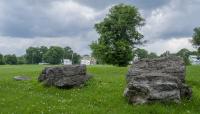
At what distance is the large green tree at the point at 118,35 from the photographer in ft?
274

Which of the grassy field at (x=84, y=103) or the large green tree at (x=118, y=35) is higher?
the large green tree at (x=118, y=35)

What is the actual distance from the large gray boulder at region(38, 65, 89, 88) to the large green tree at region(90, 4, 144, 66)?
162ft

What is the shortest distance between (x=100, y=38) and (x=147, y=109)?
65.1 meters

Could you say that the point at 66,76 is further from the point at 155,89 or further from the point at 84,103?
the point at 155,89

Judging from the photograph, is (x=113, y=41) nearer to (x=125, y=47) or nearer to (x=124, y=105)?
(x=125, y=47)

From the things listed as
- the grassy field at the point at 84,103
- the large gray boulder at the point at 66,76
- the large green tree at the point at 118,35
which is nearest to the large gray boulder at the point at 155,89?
the grassy field at the point at 84,103

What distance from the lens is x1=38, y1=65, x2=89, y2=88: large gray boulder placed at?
104 feet

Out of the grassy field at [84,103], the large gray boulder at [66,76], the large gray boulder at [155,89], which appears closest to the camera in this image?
the grassy field at [84,103]

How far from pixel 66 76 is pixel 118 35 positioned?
5557 cm

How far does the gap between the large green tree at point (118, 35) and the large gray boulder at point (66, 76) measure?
49226 millimetres

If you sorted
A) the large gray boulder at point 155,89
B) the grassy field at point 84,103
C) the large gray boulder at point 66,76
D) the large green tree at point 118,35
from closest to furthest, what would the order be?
the grassy field at point 84,103, the large gray boulder at point 155,89, the large gray boulder at point 66,76, the large green tree at point 118,35

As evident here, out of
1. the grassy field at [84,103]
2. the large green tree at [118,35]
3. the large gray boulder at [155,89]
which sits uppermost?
the large green tree at [118,35]

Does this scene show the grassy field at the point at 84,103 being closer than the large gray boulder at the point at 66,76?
Yes

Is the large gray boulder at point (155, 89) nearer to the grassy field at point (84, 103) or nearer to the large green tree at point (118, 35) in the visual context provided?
the grassy field at point (84, 103)
